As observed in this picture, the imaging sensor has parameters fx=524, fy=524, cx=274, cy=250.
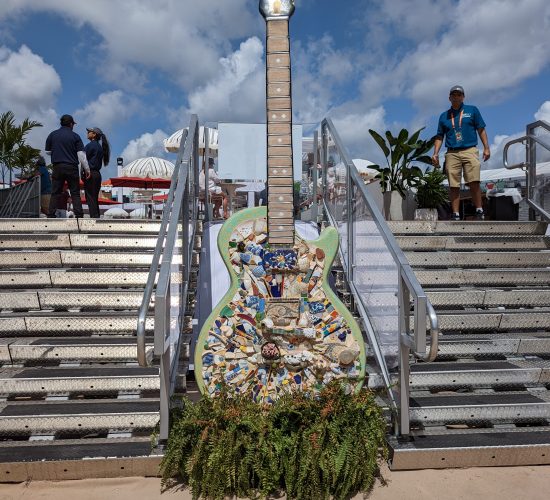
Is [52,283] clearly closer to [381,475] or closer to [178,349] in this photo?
[178,349]

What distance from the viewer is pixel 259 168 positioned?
24.8ft

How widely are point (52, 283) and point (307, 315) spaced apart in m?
2.82

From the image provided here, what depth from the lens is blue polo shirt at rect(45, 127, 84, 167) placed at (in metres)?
7.00

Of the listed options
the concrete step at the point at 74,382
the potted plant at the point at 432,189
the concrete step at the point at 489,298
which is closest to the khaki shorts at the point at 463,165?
the potted plant at the point at 432,189

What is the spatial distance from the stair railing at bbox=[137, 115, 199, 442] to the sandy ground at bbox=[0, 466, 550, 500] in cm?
37

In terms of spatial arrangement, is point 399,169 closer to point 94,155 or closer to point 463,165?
point 463,165

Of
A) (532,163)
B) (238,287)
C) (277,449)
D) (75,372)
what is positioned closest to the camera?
(277,449)

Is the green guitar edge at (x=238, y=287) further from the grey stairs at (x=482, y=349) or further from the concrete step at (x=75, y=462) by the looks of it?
the grey stairs at (x=482, y=349)

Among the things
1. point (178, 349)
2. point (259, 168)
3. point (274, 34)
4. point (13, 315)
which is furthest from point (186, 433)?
point (259, 168)

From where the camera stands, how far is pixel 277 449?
2.88 m

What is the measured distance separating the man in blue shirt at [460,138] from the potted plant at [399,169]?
0.75 meters

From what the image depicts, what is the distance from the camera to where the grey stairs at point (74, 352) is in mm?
3139

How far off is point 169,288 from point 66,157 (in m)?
4.51

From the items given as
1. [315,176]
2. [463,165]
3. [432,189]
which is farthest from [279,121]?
[432,189]
